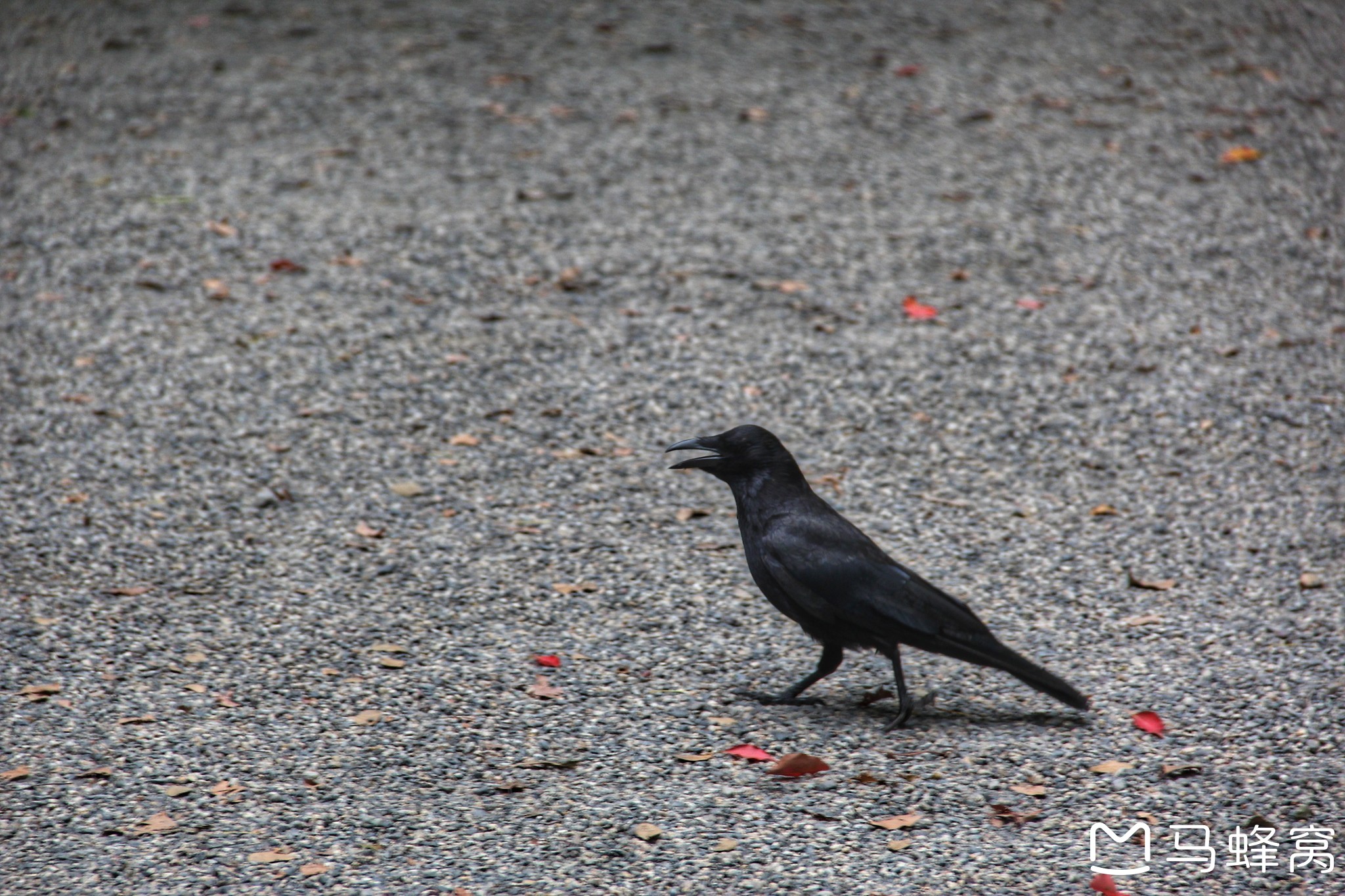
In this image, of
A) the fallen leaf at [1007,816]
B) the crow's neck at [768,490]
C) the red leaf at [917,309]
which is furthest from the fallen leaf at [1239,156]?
the fallen leaf at [1007,816]

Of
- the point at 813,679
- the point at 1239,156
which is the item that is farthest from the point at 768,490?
the point at 1239,156

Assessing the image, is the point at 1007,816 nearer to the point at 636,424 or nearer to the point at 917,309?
the point at 636,424

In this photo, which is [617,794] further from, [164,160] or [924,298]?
[164,160]

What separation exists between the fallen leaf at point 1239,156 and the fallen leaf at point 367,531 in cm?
662

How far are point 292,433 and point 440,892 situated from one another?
11.1 feet

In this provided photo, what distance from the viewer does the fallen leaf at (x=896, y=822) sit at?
3814 millimetres

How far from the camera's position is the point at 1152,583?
212 inches

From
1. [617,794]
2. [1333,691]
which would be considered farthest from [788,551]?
[1333,691]

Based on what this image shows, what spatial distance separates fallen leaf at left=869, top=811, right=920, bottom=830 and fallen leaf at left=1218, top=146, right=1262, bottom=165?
6806 mm

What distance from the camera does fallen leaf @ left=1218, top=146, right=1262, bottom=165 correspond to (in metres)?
9.03

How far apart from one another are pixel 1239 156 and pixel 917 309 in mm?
3252

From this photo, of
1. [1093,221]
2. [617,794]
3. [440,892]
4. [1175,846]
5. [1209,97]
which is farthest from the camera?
[1209,97]

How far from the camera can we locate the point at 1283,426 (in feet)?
21.4

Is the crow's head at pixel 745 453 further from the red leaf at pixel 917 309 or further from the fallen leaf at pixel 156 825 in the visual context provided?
the red leaf at pixel 917 309
